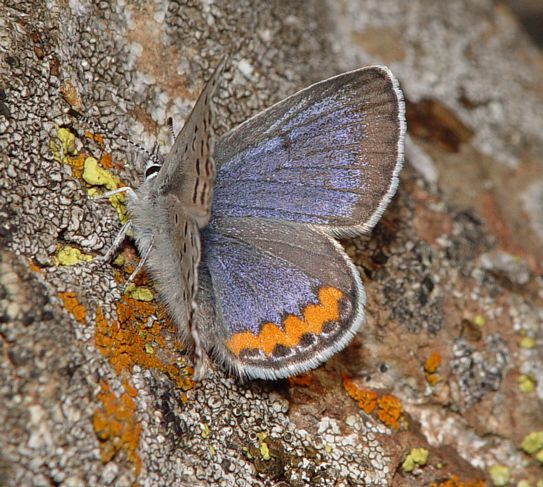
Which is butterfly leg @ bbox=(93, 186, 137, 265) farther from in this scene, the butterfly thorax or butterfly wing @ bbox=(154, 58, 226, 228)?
butterfly wing @ bbox=(154, 58, 226, 228)

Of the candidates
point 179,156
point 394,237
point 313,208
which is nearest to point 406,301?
point 394,237

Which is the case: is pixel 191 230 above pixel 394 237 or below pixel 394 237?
above

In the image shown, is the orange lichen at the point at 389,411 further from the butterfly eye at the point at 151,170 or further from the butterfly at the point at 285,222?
the butterfly eye at the point at 151,170

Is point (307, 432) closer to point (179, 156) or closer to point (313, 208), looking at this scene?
point (313, 208)

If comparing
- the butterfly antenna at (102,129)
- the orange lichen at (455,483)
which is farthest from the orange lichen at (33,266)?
the orange lichen at (455,483)

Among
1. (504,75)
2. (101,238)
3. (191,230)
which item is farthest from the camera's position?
(504,75)

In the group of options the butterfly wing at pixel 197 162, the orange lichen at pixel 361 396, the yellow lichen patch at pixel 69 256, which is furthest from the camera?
the orange lichen at pixel 361 396

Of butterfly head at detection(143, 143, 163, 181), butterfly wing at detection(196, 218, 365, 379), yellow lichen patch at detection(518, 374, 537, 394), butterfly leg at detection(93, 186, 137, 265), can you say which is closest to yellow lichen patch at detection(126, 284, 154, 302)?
butterfly leg at detection(93, 186, 137, 265)
